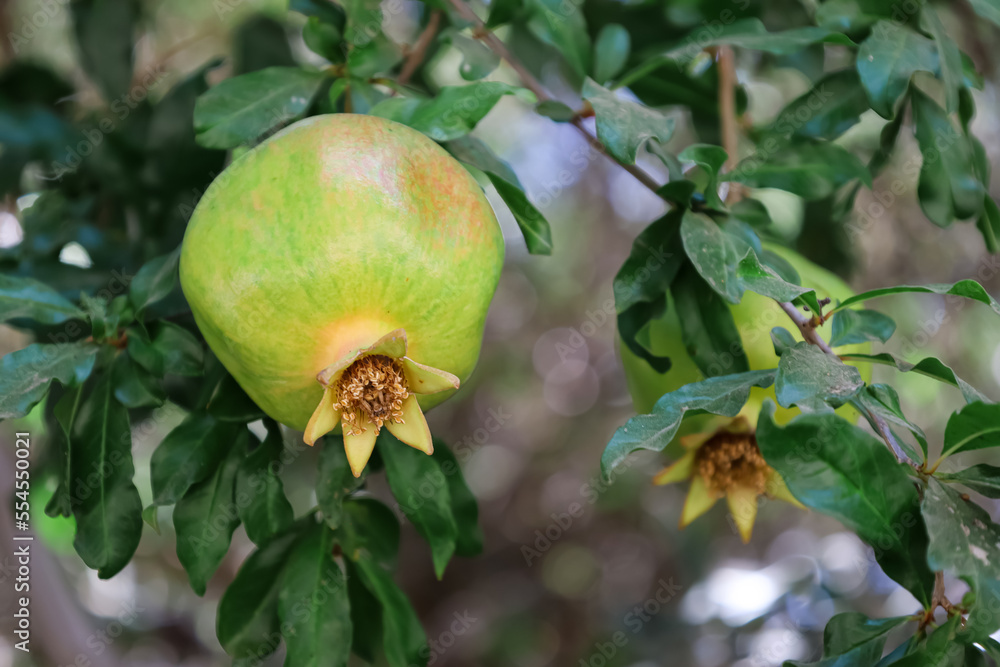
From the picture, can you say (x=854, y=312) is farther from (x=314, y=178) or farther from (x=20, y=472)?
(x=20, y=472)

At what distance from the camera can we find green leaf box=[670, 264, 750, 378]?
1.03 meters

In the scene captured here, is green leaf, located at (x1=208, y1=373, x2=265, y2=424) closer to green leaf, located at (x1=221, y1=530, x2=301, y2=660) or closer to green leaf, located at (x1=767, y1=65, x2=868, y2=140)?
green leaf, located at (x1=221, y1=530, x2=301, y2=660)

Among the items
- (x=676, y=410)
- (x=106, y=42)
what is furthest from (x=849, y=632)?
(x=106, y=42)

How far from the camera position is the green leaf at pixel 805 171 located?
113 cm

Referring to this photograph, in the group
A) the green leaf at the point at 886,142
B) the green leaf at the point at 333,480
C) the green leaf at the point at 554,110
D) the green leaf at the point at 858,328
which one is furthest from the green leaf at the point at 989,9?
the green leaf at the point at 333,480

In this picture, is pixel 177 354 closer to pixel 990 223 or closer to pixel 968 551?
pixel 968 551

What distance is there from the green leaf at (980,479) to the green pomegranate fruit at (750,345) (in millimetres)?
245

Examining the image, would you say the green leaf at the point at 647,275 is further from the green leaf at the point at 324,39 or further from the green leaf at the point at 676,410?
the green leaf at the point at 324,39

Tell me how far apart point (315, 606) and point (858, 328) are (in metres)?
0.81

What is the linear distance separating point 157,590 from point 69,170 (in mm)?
1972

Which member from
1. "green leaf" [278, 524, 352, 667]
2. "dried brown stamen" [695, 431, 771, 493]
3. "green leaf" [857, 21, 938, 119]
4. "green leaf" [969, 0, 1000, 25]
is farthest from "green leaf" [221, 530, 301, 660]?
"green leaf" [969, 0, 1000, 25]

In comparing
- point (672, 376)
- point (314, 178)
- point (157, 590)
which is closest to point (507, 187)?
point (314, 178)

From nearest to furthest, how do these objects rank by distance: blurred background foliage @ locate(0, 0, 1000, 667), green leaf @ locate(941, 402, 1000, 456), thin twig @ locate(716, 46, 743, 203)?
1. green leaf @ locate(941, 402, 1000, 456)
2. thin twig @ locate(716, 46, 743, 203)
3. blurred background foliage @ locate(0, 0, 1000, 667)

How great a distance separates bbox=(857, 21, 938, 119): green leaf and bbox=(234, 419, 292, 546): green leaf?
97 centimetres
